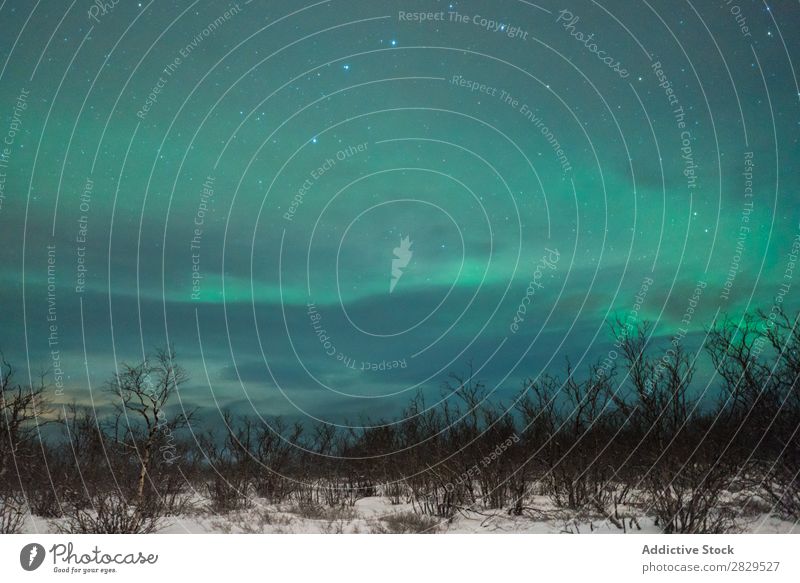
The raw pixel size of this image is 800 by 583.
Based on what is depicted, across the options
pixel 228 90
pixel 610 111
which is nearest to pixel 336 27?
pixel 228 90

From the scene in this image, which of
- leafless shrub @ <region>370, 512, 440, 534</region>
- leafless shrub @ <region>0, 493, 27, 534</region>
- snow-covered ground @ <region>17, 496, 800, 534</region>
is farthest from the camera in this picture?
leafless shrub @ <region>370, 512, 440, 534</region>

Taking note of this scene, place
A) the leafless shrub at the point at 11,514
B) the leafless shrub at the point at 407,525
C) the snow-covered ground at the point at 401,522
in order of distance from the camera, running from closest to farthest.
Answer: the leafless shrub at the point at 11,514
the snow-covered ground at the point at 401,522
the leafless shrub at the point at 407,525

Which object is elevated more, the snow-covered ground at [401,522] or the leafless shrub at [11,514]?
the leafless shrub at [11,514]

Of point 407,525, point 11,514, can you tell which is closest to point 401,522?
point 407,525

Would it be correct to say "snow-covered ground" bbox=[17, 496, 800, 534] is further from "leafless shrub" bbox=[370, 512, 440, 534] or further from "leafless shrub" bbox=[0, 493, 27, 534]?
"leafless shrub" bbox=[0, 493, 27, 534]

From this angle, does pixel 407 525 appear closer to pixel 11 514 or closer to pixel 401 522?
pixel 401 522

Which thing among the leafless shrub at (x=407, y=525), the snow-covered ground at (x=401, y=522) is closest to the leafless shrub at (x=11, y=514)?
the snow-covered ground at (x=401, y=522)

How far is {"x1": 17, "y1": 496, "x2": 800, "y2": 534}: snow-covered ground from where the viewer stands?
12.8 m

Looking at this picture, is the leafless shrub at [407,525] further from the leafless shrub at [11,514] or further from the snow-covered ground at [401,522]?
the leafless shrub at [11,514]

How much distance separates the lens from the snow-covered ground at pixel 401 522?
1280 centimetres

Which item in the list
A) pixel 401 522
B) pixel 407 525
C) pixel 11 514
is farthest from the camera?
pixel 401 522

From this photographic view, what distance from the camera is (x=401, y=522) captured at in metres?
13.5

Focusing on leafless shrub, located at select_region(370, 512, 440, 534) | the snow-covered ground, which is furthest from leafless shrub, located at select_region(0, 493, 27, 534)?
leafless shrub, located at select_region(370, 512, 440, 534)
